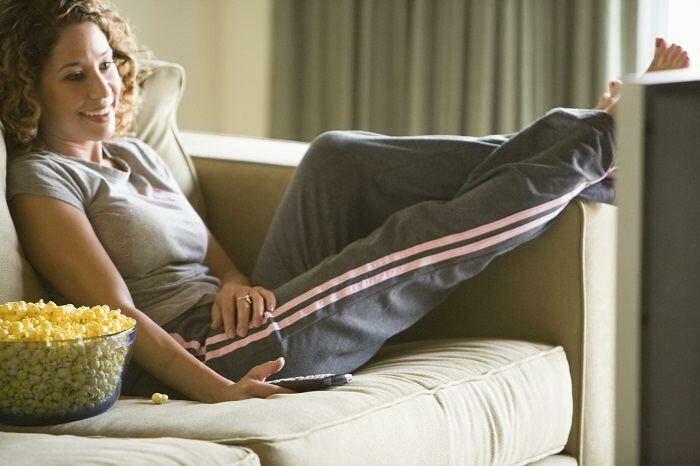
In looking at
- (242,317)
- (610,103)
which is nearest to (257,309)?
(242,317)

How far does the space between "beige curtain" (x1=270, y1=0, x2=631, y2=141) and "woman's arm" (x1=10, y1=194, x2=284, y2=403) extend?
223 cm

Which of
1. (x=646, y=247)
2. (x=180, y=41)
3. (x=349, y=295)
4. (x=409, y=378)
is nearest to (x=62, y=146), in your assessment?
(x=349, y=295)

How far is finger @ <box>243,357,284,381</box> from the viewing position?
1534 mm

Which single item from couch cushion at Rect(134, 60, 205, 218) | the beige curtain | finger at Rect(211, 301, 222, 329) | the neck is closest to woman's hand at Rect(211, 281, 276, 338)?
finger at Rect(211, 301, 222, 329)

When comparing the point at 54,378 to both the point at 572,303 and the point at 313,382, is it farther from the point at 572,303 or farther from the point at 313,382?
the point at 572,303

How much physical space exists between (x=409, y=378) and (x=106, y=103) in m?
0.70

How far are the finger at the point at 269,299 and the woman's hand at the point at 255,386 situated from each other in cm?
14

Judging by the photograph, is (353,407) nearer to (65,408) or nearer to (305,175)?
(65,408)

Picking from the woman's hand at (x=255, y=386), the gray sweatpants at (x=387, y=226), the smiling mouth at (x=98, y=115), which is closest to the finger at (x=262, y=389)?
the woman's hand at (x=255, y=386)

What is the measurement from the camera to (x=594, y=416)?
1.87m

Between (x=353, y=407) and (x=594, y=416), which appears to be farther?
(x=594, y=416)

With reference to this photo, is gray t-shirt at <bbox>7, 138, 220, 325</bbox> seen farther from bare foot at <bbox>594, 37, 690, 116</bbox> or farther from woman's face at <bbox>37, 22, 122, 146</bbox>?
bare foot at <bbox>594, 37, 690, 116</bbox>

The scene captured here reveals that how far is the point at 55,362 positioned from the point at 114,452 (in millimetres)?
244

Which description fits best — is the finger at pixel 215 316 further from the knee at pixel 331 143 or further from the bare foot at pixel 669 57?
the bare foot at pixel 669 57
